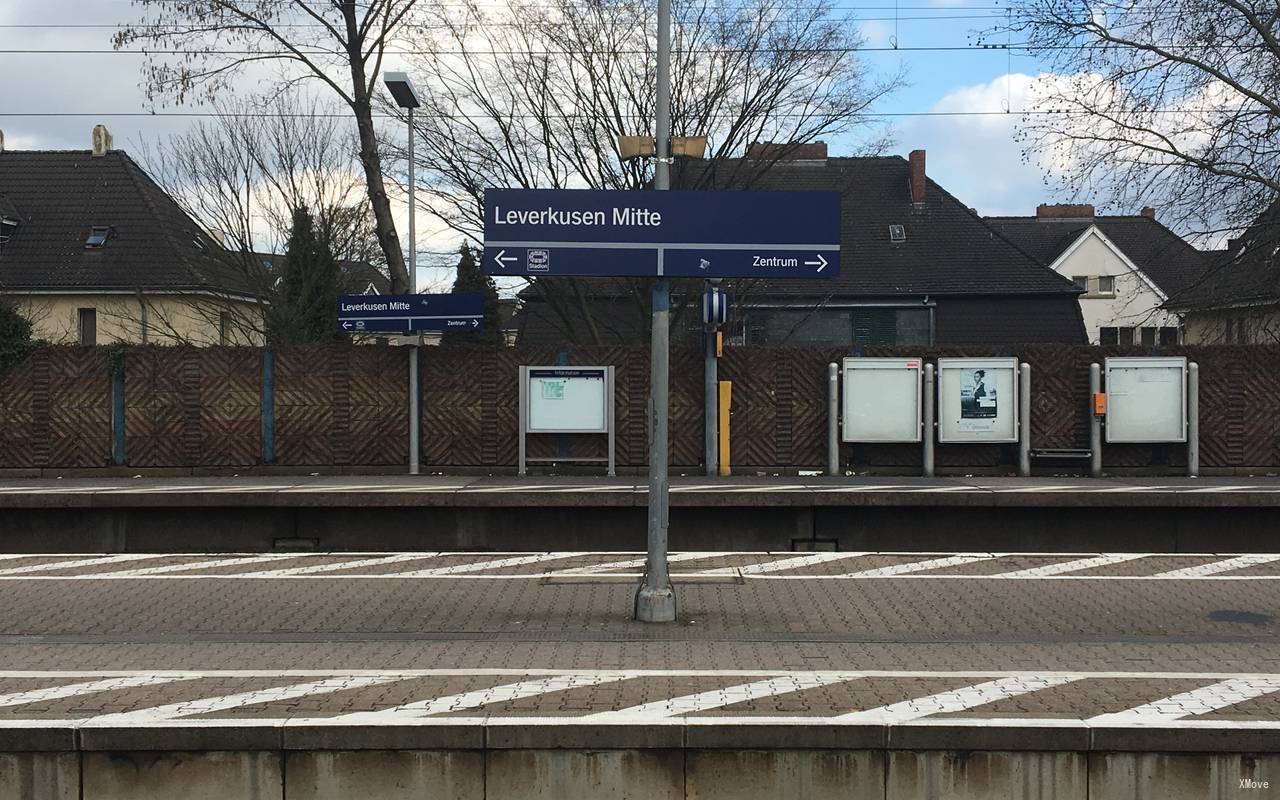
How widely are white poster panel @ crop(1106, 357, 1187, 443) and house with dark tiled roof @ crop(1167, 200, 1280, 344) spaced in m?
4.44

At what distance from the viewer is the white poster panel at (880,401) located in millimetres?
18906

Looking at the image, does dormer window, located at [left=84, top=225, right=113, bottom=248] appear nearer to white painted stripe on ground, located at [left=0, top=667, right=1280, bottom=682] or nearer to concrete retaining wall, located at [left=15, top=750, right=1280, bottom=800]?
white painted stripe on ground, located at [left=0, top=667, right=1280, bottom=682]

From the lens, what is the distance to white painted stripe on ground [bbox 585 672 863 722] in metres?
6.62

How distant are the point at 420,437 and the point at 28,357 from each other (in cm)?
611

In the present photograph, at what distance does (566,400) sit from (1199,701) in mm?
12932

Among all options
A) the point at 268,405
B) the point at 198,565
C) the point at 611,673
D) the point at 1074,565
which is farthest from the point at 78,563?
the point at 1074,565

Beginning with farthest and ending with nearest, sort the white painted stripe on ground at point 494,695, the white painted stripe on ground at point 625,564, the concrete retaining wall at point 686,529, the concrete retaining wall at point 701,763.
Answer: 1. the concrete retaining wall at point 686,529
2. the white painted stripe on ground at point 625,564
3. the white painted stripe on ground at point 494,695
4. the concrete retaining wall at point 701,763

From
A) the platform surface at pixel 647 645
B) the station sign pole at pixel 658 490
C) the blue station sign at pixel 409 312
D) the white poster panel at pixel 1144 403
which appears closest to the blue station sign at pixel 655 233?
the station sign pole at pixel 658 490

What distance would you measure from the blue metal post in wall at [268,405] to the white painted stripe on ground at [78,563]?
4.88 m

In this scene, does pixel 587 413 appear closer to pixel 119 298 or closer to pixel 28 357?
pixel 28 357

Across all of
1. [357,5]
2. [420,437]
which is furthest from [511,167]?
[420,437]

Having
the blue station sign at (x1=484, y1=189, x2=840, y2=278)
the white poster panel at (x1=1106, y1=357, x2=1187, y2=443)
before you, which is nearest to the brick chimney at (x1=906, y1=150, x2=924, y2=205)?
the white poster panel at (x1=1106, y1=357, x2=1187, y2=443)

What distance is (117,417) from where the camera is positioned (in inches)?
761

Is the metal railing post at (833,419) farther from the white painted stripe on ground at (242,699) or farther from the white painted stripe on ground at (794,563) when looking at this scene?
the white painted stripe on ground at (242,699)
